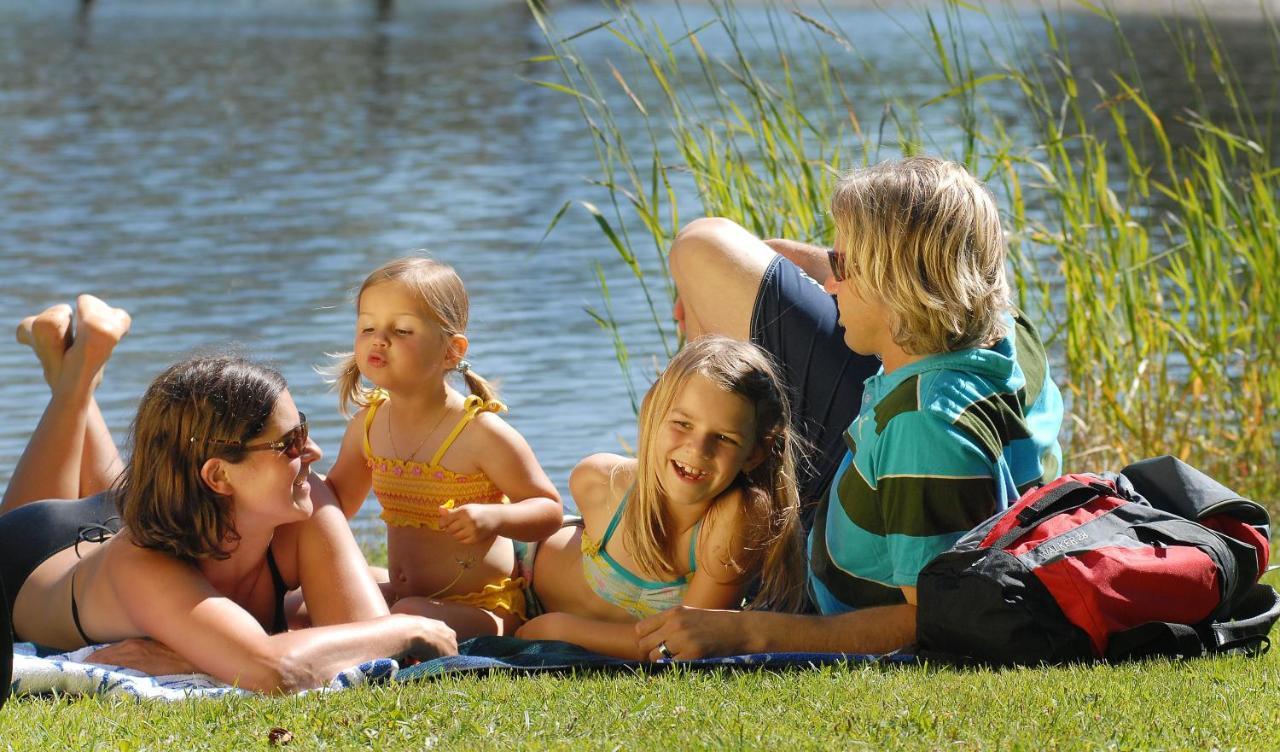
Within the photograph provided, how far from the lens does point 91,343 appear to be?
4102 mm

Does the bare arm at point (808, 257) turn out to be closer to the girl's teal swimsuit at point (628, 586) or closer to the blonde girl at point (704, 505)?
the blonde girl at point (704, 505)

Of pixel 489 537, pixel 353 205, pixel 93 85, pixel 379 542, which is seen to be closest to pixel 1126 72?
pixel 353 205

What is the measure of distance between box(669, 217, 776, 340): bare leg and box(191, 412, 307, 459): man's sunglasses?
3.34 ft

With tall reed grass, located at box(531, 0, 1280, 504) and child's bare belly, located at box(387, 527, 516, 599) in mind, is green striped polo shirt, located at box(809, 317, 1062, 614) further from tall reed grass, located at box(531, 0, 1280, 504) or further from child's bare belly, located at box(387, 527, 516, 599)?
tall reed grass, located at box(531, 0, 1280, 504)

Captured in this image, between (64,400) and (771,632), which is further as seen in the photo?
(64,400)

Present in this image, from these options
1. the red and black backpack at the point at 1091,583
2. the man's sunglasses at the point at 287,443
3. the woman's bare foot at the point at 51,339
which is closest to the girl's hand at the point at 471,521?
the man's sunglasses at the point at 287,443

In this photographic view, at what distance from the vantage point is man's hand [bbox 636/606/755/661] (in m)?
3.12

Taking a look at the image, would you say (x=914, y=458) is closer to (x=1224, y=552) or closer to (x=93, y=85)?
(x=1224, y=552)

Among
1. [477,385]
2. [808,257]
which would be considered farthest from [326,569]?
[808,257]

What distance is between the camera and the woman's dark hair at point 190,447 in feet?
10.3

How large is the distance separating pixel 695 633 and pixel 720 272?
3.12ft

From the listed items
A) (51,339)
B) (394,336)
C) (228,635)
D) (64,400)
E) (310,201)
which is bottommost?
(310,201)

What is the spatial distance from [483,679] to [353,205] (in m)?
9.24

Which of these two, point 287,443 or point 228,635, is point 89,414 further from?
point 228,635
